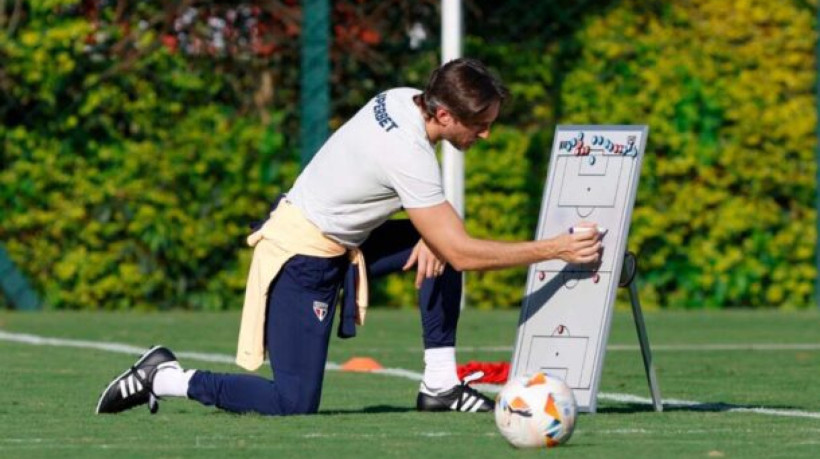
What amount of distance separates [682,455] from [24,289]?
10.6 metres

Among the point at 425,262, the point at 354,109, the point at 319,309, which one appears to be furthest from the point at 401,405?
the point at 354,109

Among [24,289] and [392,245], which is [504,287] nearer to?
[24,289]

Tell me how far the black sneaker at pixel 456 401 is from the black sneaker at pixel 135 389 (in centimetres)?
105

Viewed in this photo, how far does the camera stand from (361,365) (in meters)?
11.3

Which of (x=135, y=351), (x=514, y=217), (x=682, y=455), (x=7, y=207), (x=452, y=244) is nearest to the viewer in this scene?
(x=682, y=455)

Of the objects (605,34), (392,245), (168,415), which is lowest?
Answer: (168,415)

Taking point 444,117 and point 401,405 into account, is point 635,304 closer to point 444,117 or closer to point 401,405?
point 444,117

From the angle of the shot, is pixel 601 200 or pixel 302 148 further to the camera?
pixel 302 148

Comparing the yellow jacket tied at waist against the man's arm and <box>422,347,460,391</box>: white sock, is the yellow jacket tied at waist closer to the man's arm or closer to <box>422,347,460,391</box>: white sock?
the man's arm

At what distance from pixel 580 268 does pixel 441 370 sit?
721mm

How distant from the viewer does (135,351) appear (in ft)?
40.5

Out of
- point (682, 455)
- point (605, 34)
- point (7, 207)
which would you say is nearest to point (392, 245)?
point (682, 455)

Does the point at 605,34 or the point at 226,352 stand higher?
the point at 605,34

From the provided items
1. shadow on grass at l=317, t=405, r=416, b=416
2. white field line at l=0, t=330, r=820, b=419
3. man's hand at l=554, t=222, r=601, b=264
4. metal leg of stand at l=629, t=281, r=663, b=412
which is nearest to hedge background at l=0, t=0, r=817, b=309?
white field line at l=0, t=330, r=820, b=419
